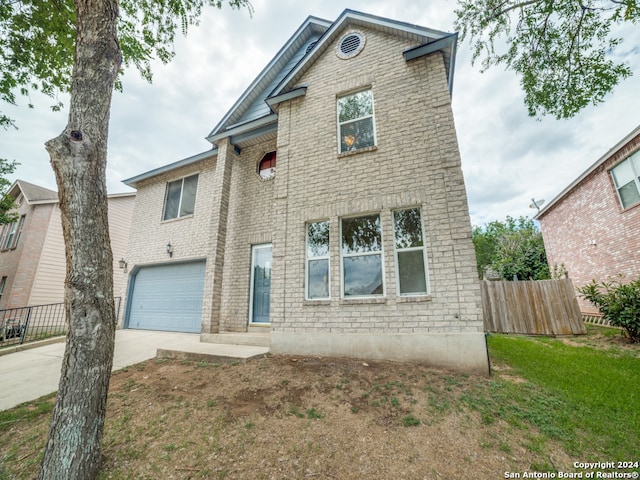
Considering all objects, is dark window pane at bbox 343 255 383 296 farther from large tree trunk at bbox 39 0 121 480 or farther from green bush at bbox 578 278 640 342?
green bush at bbox 578 278 640 342

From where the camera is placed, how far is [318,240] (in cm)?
618

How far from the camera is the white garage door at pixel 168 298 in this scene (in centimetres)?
868

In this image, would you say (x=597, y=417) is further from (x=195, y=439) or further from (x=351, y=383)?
(x=195, y=439)

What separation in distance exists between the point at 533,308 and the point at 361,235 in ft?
23.8

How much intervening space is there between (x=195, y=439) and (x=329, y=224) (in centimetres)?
437

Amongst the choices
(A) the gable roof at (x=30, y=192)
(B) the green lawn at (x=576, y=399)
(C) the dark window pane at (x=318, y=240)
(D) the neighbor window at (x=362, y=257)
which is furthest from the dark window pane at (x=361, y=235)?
(A) the gable roof at (x=30, y=192)

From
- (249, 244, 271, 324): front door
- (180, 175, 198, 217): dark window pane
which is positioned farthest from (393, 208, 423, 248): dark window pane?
(180, 175, 198, 217): dark window pane

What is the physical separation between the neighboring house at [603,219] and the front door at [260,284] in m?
12.3

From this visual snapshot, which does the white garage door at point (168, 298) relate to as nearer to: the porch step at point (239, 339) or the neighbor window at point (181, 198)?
the porch step at point (239, 339)

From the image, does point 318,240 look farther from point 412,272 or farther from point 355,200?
point 412,272

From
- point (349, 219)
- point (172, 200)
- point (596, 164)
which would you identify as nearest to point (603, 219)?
point (596, 164)

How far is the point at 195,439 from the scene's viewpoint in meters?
2.75

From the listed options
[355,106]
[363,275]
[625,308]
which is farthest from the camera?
[625,308]

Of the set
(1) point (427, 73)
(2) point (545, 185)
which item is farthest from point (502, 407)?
(2) point (545, 185)
